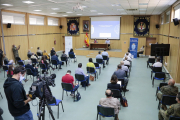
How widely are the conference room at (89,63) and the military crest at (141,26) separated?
0.10m

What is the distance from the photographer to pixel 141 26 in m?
15.0

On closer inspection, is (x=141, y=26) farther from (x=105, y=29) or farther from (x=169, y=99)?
(x=169, y=99)

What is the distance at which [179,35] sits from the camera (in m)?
6.57

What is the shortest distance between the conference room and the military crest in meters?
0.10

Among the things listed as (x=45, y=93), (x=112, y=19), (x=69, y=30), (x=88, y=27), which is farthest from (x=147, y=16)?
(x=45, y=93)

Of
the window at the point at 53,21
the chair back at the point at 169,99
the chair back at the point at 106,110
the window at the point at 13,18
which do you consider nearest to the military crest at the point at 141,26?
the window at the point at 53,21

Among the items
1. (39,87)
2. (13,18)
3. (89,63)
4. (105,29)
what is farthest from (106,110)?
(105,29)

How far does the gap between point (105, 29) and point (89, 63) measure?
32.2 ft

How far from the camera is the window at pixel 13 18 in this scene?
10.5 metres

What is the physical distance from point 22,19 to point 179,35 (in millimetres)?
11555

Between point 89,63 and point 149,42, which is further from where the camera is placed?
point 149,42

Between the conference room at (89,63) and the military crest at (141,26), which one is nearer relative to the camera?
the conference room at (89,63)

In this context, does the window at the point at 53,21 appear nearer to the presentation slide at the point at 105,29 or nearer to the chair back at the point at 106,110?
the presentation slide at the point at 105,29

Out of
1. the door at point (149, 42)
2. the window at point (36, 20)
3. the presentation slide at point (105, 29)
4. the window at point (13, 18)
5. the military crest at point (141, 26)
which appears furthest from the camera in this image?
the presentation slide at point (105, 29)
